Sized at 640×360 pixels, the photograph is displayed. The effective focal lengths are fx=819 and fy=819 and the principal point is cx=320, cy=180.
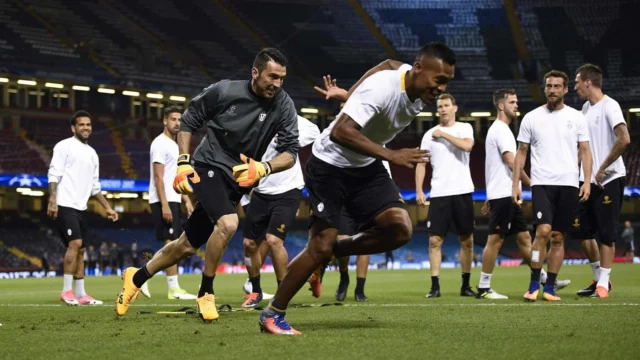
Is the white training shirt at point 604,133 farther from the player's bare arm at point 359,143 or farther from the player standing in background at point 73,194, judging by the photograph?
the player standing in background at point 73,194

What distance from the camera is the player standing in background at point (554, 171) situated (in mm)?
9102

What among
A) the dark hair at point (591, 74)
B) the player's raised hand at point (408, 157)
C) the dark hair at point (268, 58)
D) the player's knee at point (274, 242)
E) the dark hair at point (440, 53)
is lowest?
the player's knee at point (274, 242)

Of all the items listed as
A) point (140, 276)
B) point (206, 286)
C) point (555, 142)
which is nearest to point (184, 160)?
point (206, 286)

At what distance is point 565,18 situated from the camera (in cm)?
4431

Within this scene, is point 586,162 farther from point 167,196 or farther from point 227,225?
point 167,196

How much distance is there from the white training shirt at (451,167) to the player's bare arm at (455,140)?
0.11 m

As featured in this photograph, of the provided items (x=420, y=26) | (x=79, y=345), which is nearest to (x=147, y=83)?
(x=420, y=26)

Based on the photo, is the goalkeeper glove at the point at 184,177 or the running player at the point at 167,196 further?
the running player at the point at 167,196

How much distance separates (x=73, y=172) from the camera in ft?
35.0

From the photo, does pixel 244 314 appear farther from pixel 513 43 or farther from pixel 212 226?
pixel 513 43

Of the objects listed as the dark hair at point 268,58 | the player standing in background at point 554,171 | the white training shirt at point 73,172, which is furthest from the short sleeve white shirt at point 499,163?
the white training shirt at point 73,172

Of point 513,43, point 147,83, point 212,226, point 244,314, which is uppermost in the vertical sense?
point 513,43

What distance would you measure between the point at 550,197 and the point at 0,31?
33983 mm

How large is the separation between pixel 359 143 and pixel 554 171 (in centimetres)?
460
